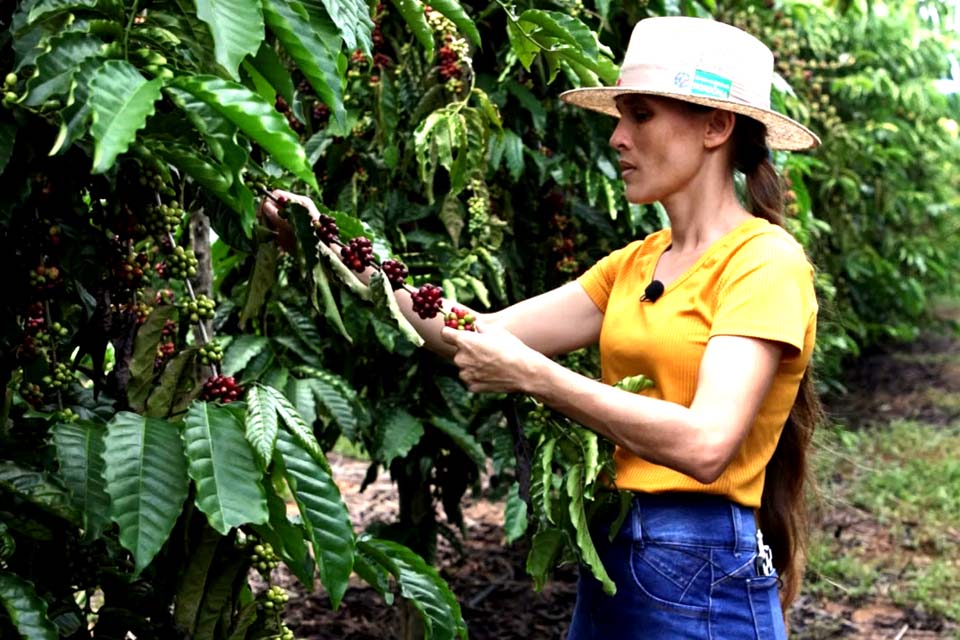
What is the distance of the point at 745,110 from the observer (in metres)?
2.02

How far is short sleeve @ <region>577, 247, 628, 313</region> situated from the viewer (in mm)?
2275

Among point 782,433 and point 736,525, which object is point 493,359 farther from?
point 782,433

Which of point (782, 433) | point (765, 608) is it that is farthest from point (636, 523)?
point (782, 433)

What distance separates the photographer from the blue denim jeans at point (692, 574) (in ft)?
6.33

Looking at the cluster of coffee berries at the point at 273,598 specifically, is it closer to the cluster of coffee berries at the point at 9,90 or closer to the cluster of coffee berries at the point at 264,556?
the cluster of coffee berries at the point at 264,556

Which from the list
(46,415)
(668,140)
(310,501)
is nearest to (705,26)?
(668,140)

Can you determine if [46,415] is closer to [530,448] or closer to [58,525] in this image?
[58,525]

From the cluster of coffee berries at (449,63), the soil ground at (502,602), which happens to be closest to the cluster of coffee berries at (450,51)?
the cluster of coffee berries at (449,63)

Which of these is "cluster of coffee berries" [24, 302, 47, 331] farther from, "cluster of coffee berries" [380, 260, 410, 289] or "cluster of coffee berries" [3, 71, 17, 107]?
"cluster of coffee berries" [380, 260, 410, 289]

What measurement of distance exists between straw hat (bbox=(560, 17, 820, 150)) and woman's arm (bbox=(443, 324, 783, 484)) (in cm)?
43

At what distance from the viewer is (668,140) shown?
6.72 feet

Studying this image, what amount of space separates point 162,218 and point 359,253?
1.10ft

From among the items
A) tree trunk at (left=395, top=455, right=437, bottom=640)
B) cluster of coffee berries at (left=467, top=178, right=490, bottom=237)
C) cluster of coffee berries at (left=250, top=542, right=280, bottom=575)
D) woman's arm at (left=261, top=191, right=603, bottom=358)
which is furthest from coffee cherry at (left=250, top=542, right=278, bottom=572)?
tree trunk at (left=395, top=455, right=437, bottom=640)

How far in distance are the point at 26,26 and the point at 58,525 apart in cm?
62
